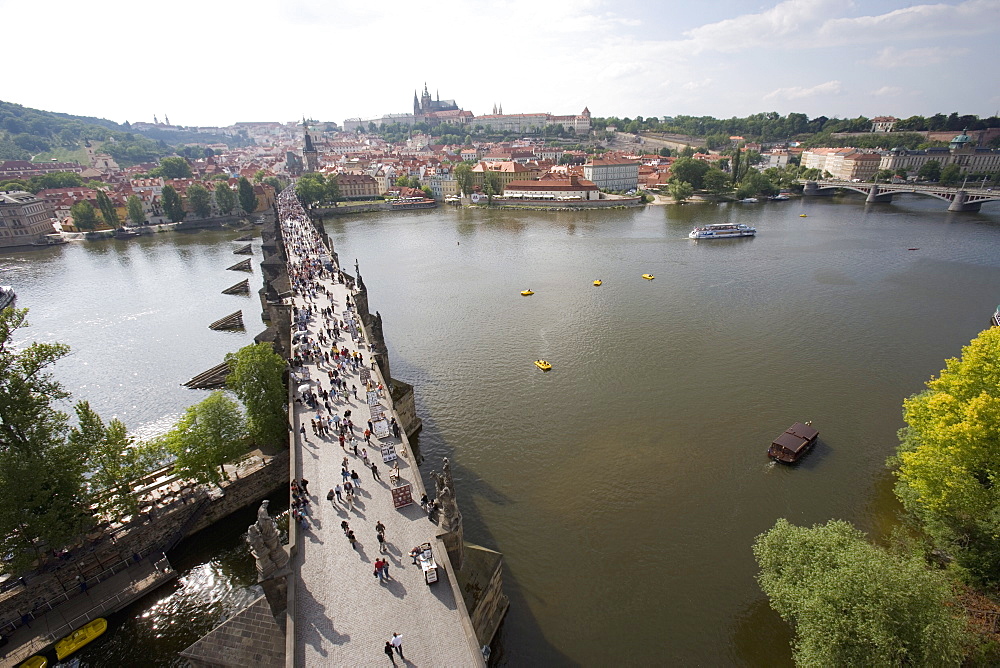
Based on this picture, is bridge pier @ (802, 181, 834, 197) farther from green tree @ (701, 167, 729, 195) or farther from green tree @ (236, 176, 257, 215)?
green tree @ (236, 176, 257, 215)

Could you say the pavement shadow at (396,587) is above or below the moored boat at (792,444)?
above

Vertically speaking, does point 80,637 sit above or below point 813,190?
below

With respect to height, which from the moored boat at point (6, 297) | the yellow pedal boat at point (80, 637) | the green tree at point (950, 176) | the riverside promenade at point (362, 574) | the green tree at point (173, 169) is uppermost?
the green tree at point (173, 169)

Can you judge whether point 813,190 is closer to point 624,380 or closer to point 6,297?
point 624,380

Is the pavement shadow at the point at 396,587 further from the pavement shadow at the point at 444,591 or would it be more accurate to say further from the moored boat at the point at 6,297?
the moored boat at the point at 6,297

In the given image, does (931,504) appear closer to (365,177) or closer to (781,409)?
(781,409)

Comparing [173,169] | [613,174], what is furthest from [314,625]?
[173,169]

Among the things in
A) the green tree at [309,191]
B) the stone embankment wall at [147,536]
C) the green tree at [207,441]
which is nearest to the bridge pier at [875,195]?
the green tree at [309,191]
